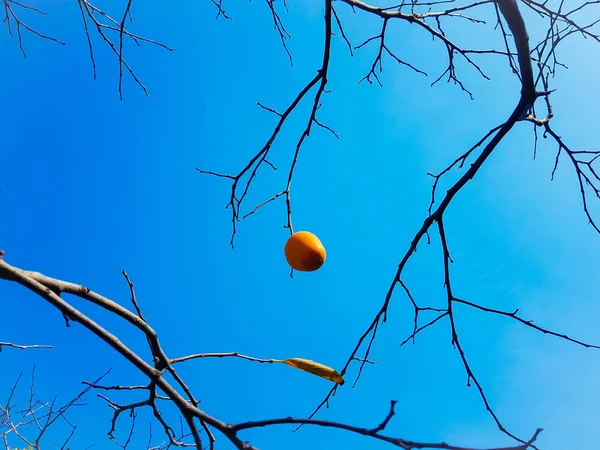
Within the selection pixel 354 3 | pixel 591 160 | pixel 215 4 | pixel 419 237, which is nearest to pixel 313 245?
pixel 419 237

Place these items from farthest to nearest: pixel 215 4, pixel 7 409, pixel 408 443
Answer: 1. pixel 7 409
2. pixel 215 4
3. pixel 408 443

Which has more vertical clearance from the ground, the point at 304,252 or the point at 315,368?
the point at 304,252

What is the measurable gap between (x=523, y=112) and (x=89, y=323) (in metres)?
1.55

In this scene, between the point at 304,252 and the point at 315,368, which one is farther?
the point at 304,252

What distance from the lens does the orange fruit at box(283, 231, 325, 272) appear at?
7.58ft

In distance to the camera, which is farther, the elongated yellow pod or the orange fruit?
the orange fruit

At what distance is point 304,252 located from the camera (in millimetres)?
2309

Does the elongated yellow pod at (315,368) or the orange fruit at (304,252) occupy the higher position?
the orange fruit at (304,252)

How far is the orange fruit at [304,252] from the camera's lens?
2.31m

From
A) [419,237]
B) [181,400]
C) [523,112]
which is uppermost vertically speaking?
[523,112]

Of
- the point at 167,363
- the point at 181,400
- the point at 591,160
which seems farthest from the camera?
the point at 591,160

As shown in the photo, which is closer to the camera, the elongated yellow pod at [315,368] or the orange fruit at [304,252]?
the elongated yellow pod at [315,368]

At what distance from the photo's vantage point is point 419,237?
174 centimetres

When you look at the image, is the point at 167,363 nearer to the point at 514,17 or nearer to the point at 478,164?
the point at 478,164
